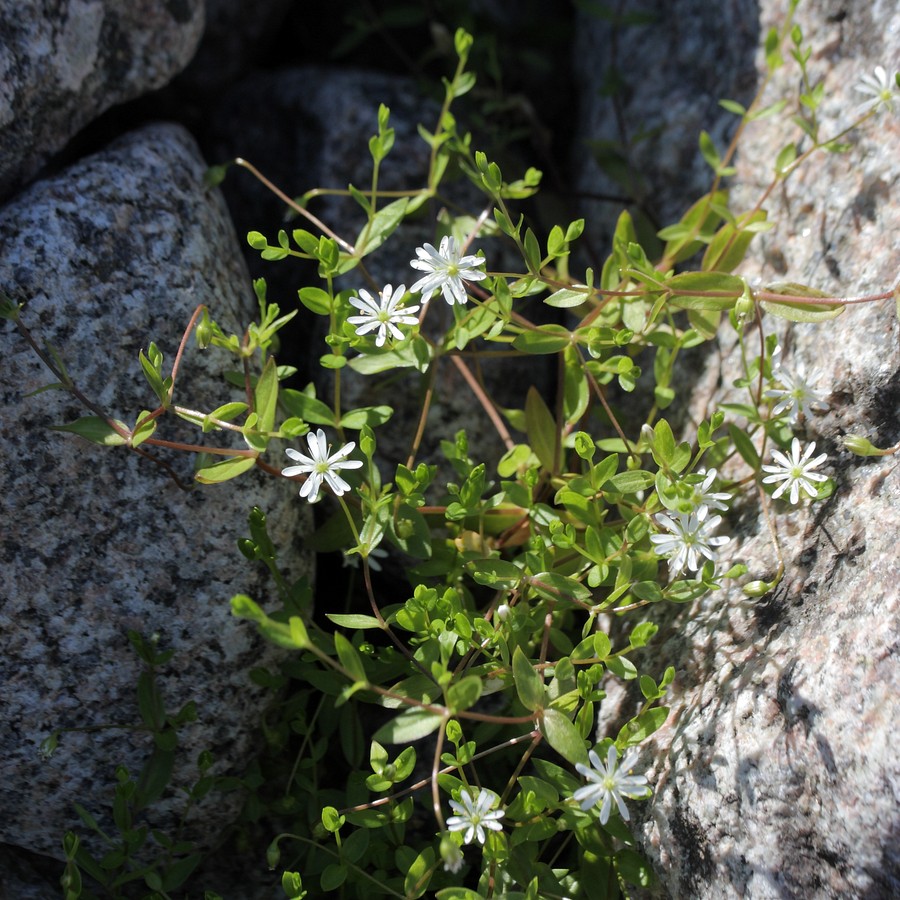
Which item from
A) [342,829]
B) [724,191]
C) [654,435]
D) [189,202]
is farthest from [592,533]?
[189,202]

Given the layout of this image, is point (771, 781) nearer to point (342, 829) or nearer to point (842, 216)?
point (342, 829)

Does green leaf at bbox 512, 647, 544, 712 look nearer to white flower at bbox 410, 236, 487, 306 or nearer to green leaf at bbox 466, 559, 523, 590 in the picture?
green leaf at bbox 466, 559, 523, 590

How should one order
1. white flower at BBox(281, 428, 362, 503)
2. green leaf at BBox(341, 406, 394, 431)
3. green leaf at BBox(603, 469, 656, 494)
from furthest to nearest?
green leaf at BBox(341, 406, 394, 431) → green leaf at BBox(603, 469, 656, 494) → white flower at BBox(281, 428, 362, 503)

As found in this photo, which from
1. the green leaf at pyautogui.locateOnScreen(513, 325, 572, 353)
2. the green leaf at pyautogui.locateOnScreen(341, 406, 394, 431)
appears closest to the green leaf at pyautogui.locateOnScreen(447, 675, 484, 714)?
the green leaf at pyautogui.locateOnScreen(341, 406, 394, 431)

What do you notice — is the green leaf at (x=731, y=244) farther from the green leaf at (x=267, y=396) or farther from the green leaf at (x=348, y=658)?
the green leaf at (x=348, y=658)

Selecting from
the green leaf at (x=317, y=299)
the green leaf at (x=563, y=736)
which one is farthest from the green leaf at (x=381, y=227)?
the green leaf at (x=563, y=736)

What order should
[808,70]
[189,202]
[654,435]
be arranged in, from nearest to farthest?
[654,435] → [189,202] → [808,70]
